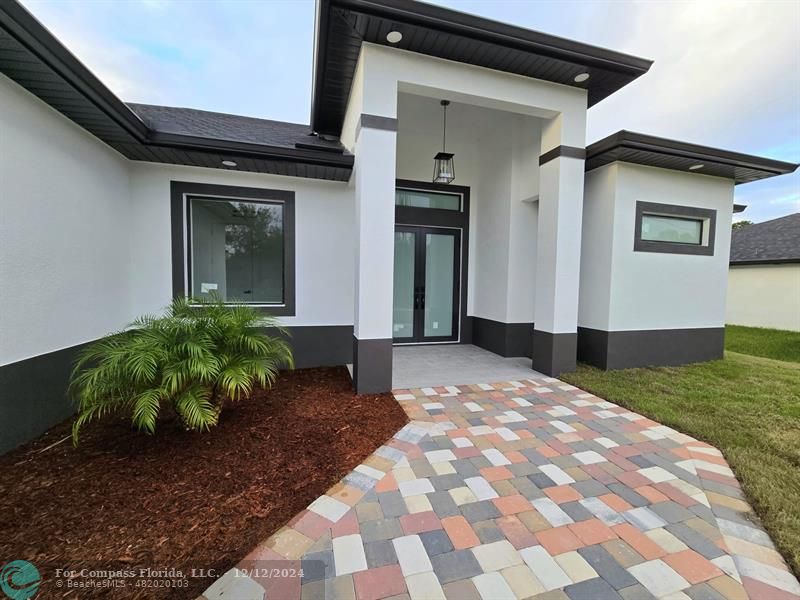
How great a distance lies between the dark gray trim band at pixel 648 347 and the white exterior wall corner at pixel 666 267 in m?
0.14

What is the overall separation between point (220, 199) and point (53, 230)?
212 centimetres

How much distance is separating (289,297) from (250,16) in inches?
373

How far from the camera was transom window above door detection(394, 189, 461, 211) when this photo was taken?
22.8 ft

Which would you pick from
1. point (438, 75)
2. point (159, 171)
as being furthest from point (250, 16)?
point (438, 75)

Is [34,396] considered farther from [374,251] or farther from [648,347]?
[648,347]

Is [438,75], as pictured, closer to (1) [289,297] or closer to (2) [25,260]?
(1) [289,297]

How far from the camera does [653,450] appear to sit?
2.89 m

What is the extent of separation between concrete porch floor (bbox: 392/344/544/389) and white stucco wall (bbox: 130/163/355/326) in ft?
4.64

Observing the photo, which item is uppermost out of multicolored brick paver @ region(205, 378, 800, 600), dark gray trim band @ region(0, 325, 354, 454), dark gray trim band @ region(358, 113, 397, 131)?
dark gray trim band @ region(358, 113, 397, 131)

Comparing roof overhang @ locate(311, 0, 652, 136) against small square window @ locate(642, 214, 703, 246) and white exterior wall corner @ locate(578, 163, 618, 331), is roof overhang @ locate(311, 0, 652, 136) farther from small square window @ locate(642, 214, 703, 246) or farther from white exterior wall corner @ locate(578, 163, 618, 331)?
small square window @ locate(642, 214, 703, 246)

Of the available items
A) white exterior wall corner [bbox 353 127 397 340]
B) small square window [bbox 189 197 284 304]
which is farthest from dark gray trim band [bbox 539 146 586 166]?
small square window [bbox 189 197 284 304]

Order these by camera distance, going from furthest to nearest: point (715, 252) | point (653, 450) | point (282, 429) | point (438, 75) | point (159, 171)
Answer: point (715, 252) < point (159, 171) < point (438, 75) < point (282, 429) < point (653, 450)

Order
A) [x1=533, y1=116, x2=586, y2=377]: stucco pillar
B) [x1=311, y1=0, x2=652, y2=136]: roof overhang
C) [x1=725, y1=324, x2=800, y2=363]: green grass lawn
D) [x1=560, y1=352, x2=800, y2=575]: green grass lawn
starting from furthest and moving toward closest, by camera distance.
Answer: [x1=725, y1=324, x2=800, y2=363]: green grass lawn, [x1=533, y1=116, x2=586, y2=377]: stucco pillar, [x1=311, y1=0, x2=652, y2=136]: roof overhang, [x1=560, y1=352, x2=800, y2=575]: green grass lawn

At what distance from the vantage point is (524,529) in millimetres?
1923
